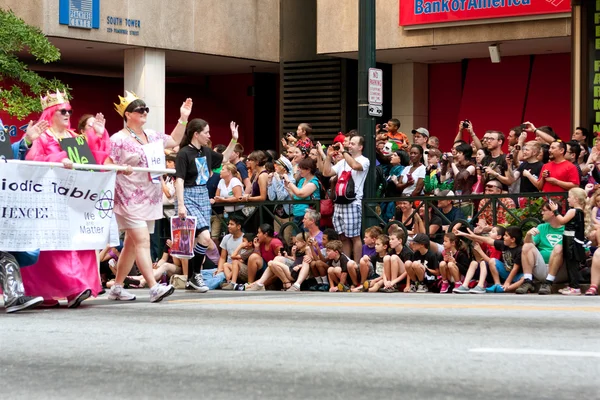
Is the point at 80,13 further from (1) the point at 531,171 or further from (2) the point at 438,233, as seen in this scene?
(1) the point at 531,171

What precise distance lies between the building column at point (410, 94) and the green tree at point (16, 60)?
29.2 feet

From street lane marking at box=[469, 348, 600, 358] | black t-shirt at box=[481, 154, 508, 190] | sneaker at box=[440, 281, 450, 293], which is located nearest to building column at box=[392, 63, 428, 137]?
black t-shirt at box=[481, 154, 508, 190]

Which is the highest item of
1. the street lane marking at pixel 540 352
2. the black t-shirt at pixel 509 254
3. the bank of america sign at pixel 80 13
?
the bank of america sign at pixel 80 13

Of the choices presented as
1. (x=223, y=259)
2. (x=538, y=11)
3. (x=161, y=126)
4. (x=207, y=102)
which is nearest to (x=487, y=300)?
(x=223, y=259)

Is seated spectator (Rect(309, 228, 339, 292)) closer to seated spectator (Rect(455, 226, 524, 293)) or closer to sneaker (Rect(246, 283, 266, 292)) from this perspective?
sneaker (Rect(246, 283, 266, 292))

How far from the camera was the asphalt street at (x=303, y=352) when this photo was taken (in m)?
6.24

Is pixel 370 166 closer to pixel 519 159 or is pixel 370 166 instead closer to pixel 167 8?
pixel 519 159

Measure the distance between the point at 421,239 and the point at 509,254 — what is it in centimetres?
120

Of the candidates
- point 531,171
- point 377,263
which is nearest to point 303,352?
point 377,263

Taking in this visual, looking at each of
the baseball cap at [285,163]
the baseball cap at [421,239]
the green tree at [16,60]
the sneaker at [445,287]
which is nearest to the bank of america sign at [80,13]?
the green tree at [16,60]

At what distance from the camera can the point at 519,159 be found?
1628 centimetres

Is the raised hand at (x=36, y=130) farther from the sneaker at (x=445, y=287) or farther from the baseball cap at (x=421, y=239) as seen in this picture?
the sneaker at (x=445, y=287)

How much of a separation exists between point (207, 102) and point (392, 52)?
8491mm

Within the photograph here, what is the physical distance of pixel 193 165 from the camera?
14.0 m
